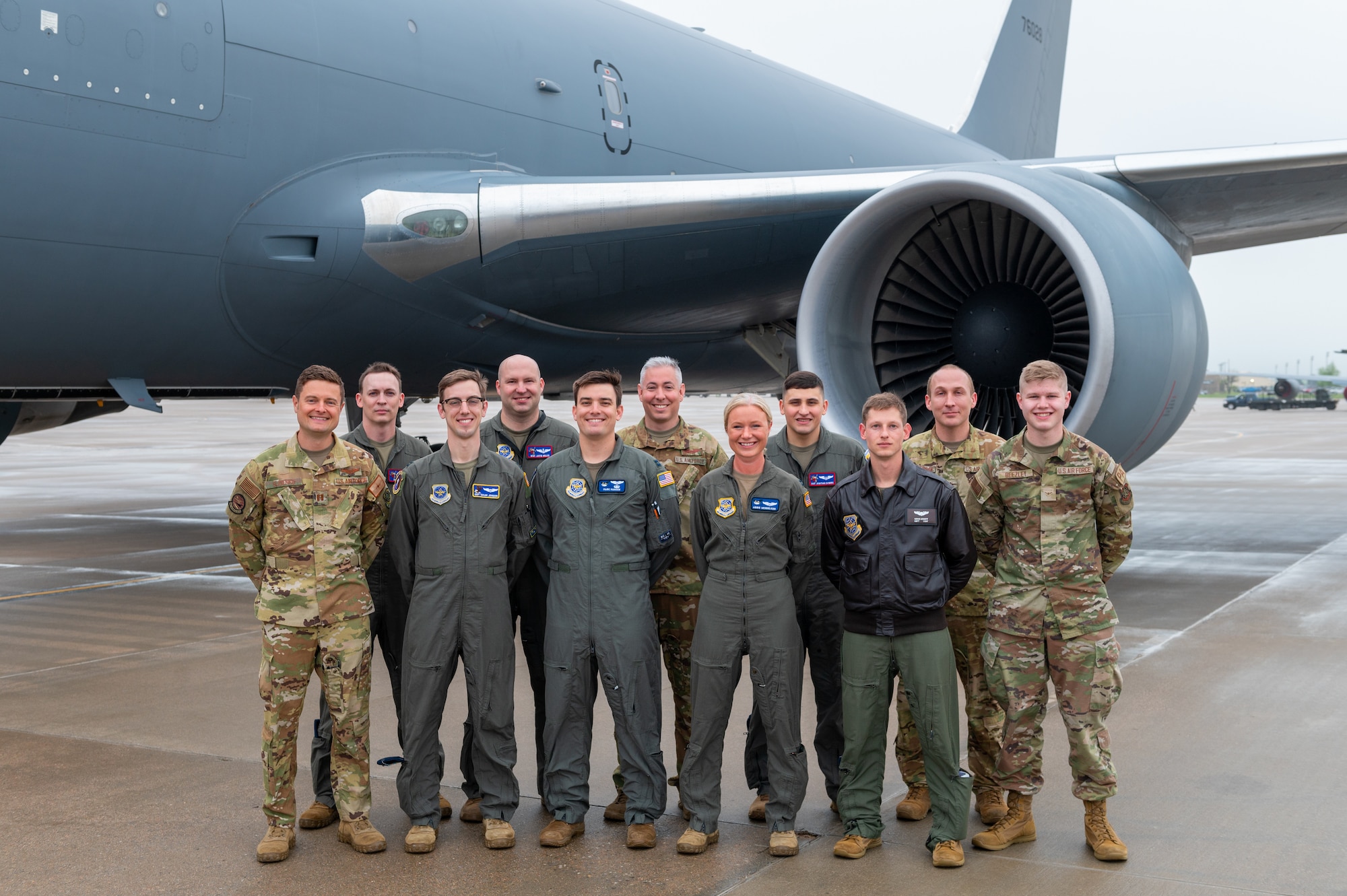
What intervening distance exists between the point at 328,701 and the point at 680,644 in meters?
1.12

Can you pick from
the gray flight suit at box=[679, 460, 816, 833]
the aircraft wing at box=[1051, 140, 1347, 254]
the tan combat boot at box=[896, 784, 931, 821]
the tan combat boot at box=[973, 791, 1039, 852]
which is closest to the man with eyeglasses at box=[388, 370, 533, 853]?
the gray flight suit at box=[679, 460, 816, 833]

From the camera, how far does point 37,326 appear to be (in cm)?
594

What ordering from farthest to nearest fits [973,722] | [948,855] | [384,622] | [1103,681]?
1. [384,622]
2. [973,722]
3. [1103,681]
4. [948,855]

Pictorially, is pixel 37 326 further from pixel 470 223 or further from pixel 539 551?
pixel 539 551

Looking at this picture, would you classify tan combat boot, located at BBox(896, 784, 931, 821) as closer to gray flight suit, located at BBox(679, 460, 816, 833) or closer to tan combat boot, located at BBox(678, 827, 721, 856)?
gray flight suit, located at BBox(679, 460, 816, 833)

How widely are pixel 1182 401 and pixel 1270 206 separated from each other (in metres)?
2.42

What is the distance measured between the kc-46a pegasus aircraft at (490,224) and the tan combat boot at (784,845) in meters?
2.88

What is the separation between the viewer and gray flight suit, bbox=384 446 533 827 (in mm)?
3623

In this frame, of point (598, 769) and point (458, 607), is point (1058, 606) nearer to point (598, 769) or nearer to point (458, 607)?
point (598, 769)

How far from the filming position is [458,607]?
3652 millimetres

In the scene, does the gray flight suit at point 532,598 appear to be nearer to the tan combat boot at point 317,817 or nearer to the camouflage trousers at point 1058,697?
the tan combat boot at point 317,817

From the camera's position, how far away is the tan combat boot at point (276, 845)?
334cm

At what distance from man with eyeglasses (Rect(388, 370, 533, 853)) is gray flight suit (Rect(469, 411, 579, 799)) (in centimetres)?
12

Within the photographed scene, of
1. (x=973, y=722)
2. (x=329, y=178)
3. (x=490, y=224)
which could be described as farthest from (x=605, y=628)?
(x=329, y=178)
